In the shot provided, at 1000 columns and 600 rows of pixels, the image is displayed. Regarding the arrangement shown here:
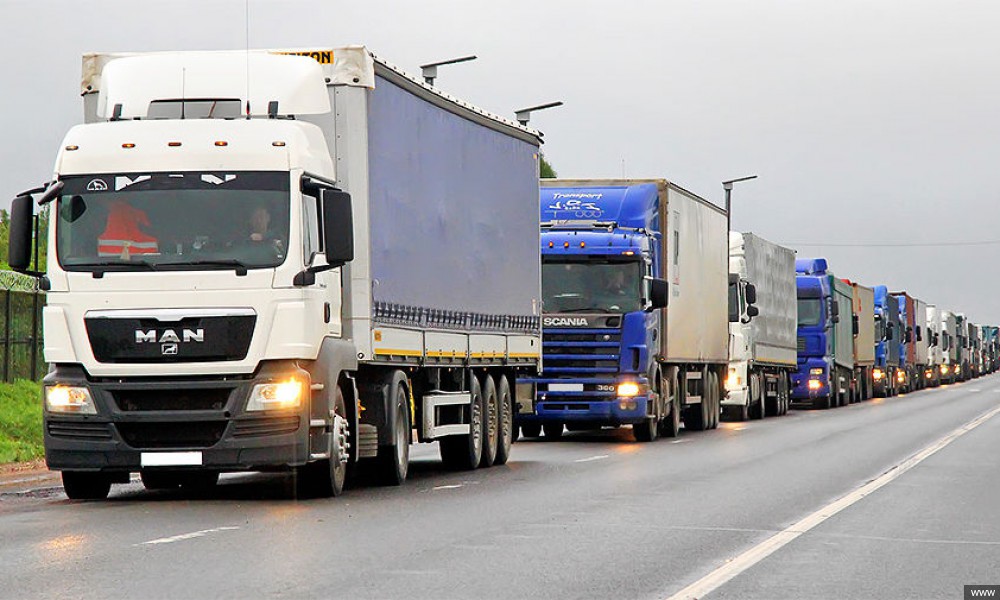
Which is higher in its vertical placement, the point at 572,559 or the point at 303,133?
the point at 303,133

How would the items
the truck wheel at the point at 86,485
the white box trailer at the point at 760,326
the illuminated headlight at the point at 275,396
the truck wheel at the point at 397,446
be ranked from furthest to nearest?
the white box trailer at the point at 760,326 < the truck wheel at the point at 397,446 < the truck wheel at the point at 86,485 < the illuminated headlight at the point at 275,396

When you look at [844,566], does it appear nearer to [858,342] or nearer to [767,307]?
[767,307]

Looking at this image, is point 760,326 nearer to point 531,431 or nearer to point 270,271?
point 531,431

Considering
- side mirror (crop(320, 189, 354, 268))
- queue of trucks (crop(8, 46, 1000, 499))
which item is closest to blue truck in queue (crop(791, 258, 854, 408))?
queue of trucks (crop(8, 46, 1000, 499))

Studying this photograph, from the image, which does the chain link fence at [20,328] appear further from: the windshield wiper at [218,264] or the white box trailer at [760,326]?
the windshield wiper at [218,264]

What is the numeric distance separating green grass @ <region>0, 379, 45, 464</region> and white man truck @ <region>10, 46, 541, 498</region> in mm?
8607

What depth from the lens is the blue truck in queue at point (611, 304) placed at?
95.3 ft

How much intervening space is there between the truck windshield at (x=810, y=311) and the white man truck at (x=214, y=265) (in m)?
36.9

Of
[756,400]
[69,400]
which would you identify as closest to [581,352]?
[69,400]

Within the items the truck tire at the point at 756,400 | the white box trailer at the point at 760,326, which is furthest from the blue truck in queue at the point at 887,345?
the truck tire at the point at 756,400

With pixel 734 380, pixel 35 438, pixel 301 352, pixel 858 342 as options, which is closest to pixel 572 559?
pixel 301 352

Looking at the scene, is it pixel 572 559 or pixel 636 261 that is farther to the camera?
pixel 636 261

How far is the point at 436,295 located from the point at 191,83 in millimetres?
4097

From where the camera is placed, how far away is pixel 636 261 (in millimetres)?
29188
